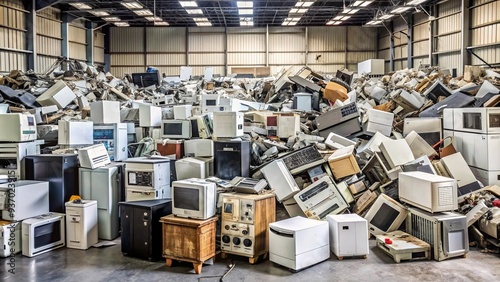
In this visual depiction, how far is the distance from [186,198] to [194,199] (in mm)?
90

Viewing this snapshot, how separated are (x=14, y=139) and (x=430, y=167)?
4.97m

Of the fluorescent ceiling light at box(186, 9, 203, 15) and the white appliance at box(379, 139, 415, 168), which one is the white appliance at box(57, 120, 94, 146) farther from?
the fluorescent ceiling light at box(186, 9, 203, 15)

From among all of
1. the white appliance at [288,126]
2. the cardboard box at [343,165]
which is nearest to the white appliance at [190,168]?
the cardboard box at [343,165]

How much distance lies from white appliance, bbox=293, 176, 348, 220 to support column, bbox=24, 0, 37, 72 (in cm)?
1254

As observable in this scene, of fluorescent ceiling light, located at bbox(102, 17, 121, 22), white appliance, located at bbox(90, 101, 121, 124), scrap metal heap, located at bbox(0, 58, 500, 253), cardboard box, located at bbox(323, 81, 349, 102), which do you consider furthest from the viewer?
fluorescent ceiling light, located at bbox(102, 17, 121, 22)

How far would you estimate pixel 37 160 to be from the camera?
4.89 m

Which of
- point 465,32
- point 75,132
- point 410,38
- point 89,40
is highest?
point 89,40

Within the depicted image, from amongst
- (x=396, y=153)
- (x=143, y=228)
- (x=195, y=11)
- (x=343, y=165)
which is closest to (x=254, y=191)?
(x=143, y=228)

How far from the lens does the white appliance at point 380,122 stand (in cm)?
660

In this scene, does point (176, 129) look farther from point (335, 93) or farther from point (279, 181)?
point (335, 93)

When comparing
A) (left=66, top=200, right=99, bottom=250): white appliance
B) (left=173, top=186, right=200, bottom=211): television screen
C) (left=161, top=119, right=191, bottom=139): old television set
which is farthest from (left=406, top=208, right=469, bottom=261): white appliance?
(left=66, top=200, right=99, bottom=250): white appliance

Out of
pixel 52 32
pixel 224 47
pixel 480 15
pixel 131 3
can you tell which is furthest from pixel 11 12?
pixel 480 15

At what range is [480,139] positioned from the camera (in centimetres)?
529

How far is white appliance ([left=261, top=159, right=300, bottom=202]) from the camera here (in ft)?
16.4
